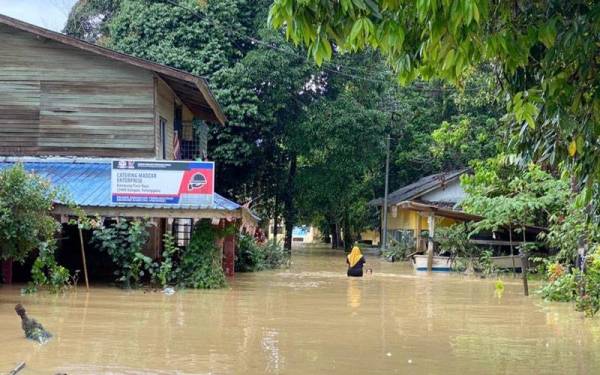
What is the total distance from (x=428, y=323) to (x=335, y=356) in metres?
4.30

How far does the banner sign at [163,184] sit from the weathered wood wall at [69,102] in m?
2.57

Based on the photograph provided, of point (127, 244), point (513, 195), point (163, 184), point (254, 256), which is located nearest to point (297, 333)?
point (163, 184)

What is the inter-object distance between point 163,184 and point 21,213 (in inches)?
143

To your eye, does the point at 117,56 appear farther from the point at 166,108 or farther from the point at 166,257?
the point at 166,257

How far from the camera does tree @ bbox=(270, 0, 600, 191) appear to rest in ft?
15.6

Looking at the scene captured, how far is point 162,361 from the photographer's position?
898 cm

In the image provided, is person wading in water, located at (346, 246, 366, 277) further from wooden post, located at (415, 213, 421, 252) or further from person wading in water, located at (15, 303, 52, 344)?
person wading in water, located at (15, 303, 52, 344)

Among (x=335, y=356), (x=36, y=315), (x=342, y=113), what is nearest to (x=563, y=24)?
(x=335, y=356)

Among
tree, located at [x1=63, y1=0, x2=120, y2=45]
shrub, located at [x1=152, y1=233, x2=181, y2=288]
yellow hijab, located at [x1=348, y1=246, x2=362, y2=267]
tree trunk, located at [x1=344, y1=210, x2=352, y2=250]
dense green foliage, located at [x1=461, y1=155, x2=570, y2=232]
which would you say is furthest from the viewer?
tree trunk, located at [x1=344, y1=210, x2=352, y2=250]

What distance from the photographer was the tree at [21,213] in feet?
46.7

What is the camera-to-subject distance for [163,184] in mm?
17188

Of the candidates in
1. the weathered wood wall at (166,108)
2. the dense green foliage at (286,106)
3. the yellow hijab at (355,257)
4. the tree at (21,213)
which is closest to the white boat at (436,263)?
the dense green foliage at (286,106)

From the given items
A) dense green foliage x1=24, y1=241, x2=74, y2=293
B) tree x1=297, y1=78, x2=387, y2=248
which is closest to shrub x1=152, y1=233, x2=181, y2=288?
dense green foliage x1=24, y1=241, x2=74, y2=293

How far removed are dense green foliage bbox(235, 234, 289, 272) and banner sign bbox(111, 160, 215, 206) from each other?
363 inches
